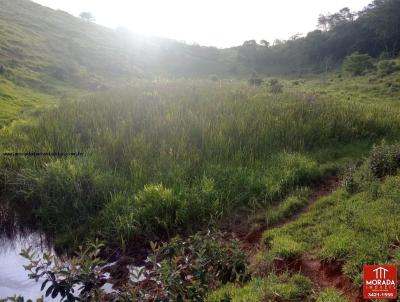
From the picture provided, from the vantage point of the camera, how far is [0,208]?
8031 millimetres

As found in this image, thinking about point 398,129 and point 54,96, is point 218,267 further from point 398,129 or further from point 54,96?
point 54,96

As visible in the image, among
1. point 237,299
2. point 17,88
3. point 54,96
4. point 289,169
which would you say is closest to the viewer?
point 237,299

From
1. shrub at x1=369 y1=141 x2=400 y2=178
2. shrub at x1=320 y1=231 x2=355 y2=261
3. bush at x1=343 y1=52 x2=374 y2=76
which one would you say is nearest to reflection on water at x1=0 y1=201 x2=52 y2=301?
shrub at x1=320 y1=231 x2=355 y2=261

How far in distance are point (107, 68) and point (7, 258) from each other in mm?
43311

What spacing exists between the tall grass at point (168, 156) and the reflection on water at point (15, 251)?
1.26ft

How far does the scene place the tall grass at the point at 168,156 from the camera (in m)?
7.32

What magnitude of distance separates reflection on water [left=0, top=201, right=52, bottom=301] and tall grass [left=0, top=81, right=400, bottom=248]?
15.2 inches

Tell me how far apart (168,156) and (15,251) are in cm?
394

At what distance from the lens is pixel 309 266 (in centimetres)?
521

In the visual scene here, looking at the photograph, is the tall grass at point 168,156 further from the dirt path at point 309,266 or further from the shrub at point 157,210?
the dirt path at point 309,266

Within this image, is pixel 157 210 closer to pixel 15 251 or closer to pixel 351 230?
pixel 15 251

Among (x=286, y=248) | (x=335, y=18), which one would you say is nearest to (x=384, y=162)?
(x=286, y=248)

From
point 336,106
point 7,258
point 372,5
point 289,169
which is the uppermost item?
point 372,5

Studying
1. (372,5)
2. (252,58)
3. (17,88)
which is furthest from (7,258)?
(372,5)
